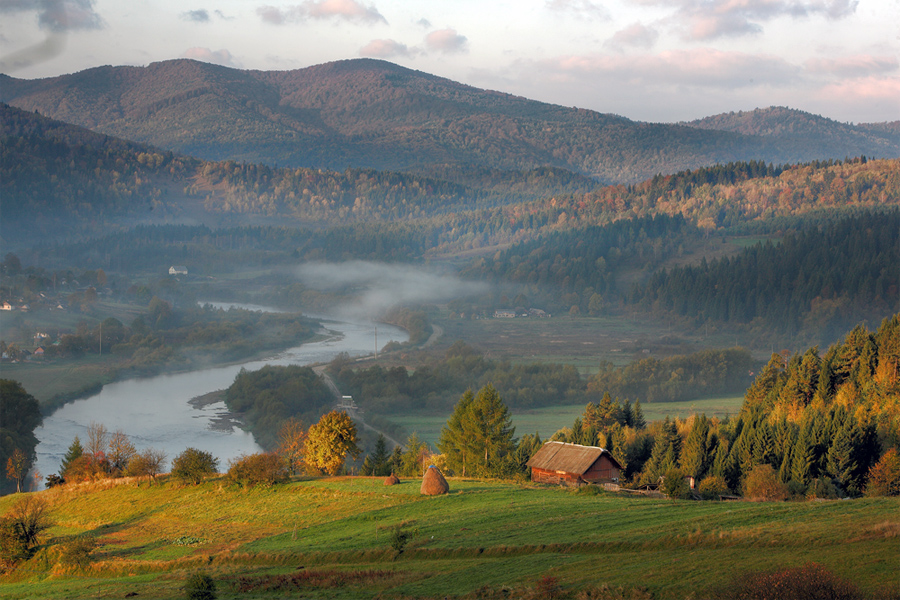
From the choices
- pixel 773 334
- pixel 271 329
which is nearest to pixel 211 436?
pixel 271 329

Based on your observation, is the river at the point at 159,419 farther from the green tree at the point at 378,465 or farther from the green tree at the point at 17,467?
the green tree at the point at 378,465

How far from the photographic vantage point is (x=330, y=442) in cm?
5119

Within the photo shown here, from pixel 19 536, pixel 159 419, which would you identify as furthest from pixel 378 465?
pixel 159 419

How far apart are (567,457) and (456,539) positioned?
64.2 ft

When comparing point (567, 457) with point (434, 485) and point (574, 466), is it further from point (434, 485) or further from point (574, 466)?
point (434, 485)

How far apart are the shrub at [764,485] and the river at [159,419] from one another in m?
50.7

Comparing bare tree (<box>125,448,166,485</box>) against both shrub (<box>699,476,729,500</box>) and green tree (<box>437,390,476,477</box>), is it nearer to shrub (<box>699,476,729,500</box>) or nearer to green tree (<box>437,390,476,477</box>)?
green tree (<box>437,390,476,477</box>)

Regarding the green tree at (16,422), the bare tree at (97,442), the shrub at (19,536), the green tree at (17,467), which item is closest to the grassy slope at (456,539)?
the shrub at (19,536)

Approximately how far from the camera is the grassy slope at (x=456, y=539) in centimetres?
2220

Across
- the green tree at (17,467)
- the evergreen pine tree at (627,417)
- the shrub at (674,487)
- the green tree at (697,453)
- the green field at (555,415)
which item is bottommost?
the green field at (555,415)

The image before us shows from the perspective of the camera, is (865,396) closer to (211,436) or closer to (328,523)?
(328,523)

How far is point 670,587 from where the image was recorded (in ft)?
65.7

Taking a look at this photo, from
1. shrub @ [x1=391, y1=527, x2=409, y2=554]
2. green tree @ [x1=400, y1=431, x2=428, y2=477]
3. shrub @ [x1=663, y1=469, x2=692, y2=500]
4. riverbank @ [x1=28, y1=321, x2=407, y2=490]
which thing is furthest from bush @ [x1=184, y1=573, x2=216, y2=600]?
riverbank @ [x1=28, y1=321, x2=407, y2=490]

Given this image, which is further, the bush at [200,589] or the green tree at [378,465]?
the green tree at [378,465]
